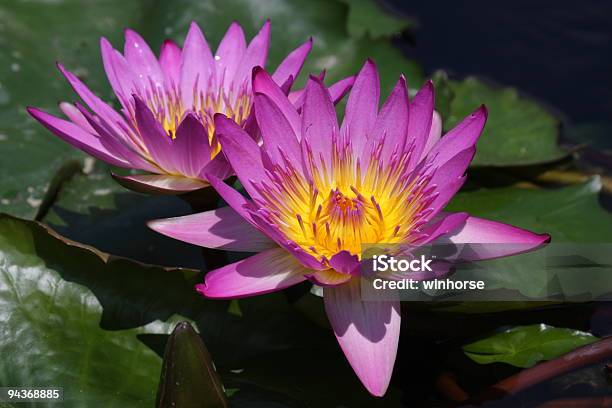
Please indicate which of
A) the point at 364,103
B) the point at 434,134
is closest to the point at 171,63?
the point at 364,103

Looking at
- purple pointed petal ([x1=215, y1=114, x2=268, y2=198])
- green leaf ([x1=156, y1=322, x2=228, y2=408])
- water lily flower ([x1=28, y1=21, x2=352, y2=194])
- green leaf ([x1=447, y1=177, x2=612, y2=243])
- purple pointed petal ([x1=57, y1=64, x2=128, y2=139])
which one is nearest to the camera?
green leaf ([x1=156, y1=322, x2=228, y2=408])

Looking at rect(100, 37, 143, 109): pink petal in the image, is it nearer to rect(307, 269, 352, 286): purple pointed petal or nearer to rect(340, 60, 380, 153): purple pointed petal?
rect(340, 60, 380, 153): purple pointed petal

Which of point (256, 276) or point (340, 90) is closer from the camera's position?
point (256, 276)

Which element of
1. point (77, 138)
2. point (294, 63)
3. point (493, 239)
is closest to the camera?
point (493, 239)

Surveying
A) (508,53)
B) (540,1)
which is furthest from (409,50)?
(540,1)

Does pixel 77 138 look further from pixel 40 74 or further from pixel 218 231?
pixel 40 74

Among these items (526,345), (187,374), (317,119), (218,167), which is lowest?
(526,345)

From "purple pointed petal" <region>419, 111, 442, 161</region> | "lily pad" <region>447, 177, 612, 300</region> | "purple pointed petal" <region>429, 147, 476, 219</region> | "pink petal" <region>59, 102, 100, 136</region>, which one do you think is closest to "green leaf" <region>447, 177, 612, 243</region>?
"lily pad" <region>447, 177, 612, 300</region>

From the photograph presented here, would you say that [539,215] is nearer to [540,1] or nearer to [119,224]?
[119,224]
